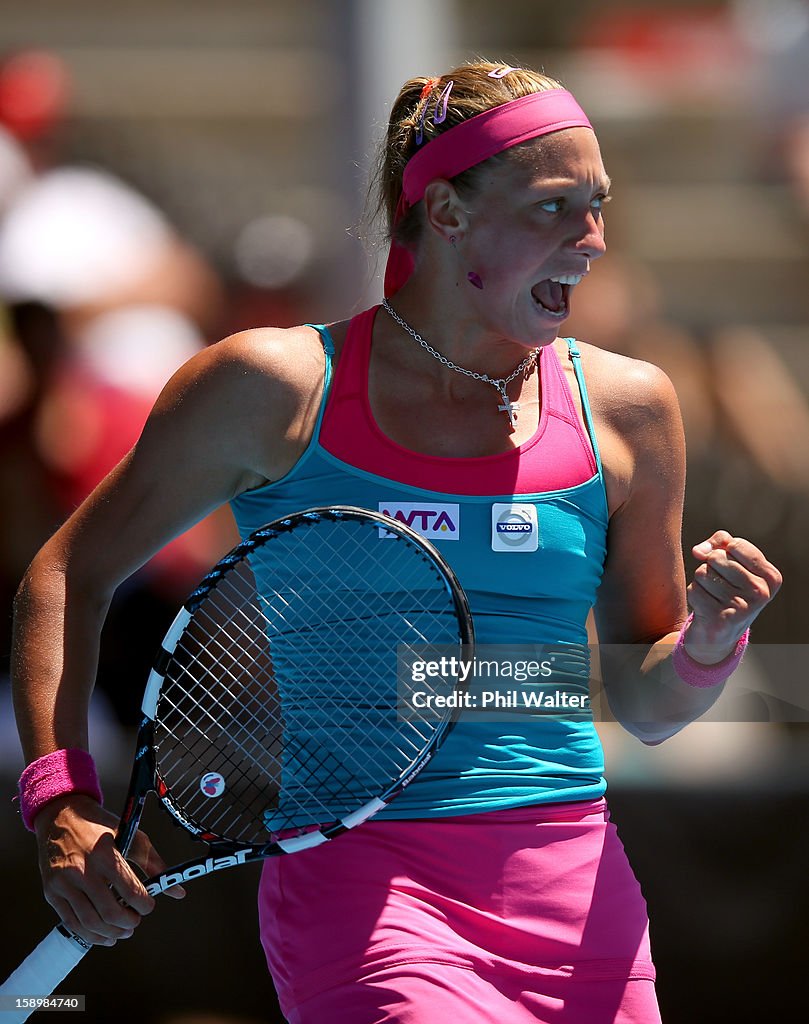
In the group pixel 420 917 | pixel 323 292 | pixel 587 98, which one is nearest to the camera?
pixel 420 917

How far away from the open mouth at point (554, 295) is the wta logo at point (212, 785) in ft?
→ 2.32

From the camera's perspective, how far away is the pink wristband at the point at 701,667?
6.39 feet

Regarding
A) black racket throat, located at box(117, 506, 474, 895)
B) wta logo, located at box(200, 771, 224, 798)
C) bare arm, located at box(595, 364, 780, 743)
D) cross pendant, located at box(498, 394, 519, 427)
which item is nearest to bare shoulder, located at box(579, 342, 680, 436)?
bare arm, located at box(595, 364, 780, 743)

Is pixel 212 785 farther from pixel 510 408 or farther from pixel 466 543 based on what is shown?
pixel 510 408

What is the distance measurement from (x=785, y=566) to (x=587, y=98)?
1651 millimetres

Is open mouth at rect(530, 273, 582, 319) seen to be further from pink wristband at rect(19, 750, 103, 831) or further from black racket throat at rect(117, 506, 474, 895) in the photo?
pink wristband at rect(19, 750, 103, 831)

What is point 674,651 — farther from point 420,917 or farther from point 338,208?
point 338,208

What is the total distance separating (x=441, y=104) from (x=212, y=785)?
2.99ft

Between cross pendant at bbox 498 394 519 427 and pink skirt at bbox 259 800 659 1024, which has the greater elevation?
cross pendant at bbox 498 394 519 427

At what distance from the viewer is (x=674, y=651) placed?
1.97 meters

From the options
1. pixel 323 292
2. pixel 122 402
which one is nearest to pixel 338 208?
pixel 323 292

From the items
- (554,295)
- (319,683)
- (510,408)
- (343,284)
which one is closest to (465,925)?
(319,683)

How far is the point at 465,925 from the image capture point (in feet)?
5.80

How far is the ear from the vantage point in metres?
1.95
